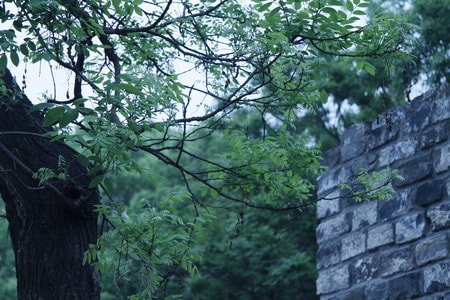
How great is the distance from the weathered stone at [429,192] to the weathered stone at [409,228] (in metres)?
0.10

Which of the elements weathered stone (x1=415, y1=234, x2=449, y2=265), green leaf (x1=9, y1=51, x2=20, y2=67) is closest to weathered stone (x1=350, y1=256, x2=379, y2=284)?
weathered stone (x1=415, y1=234, x2=449, y2=265)

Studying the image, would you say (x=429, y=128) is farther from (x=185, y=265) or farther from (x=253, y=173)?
(x=185, y=265)

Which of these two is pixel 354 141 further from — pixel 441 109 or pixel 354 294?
pixel 354 294

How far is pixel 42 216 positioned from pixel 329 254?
2575mm

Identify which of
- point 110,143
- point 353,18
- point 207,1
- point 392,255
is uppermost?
point 207,1

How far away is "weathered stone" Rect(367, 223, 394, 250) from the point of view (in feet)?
18.7

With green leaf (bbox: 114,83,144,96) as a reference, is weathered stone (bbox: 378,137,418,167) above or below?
above

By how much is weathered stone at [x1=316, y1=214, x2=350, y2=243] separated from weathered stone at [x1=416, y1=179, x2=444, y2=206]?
2.65 ft

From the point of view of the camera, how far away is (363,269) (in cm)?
590

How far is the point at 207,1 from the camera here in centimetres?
562

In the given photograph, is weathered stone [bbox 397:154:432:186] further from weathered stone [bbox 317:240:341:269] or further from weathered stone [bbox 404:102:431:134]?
weathered stone [bbox 317:240:341:269]

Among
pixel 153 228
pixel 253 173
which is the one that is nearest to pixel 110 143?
pixel 153 228

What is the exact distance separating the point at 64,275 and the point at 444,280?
7.50 feet

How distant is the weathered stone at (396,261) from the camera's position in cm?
548
